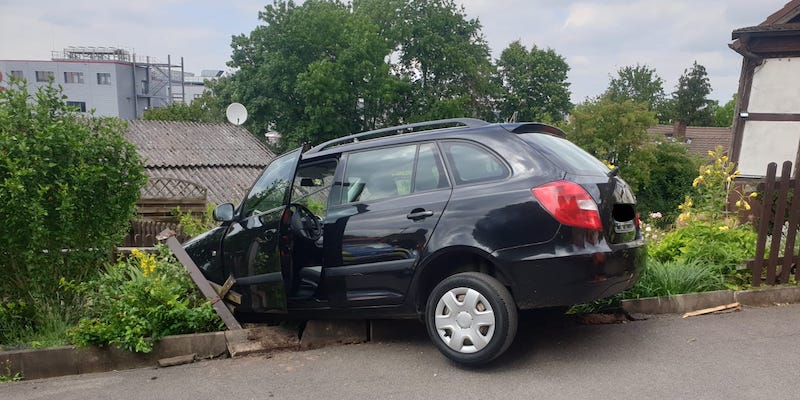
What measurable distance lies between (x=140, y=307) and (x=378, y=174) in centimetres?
236

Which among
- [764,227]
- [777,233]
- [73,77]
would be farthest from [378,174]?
[73,77]

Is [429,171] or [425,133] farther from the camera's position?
[425,133]

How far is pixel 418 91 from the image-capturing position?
1800 inches

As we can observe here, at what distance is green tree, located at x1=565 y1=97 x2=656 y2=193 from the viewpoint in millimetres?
40031

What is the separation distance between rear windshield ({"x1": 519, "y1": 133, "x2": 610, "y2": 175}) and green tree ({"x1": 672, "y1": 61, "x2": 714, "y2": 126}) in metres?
75.6

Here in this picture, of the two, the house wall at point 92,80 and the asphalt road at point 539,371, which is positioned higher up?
the house wall at point 92,80

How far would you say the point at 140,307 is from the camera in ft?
17.1

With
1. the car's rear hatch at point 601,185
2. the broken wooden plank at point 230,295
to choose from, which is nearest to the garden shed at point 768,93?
the car's rear hatch at point 601,185

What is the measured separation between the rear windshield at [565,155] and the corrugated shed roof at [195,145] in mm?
20168

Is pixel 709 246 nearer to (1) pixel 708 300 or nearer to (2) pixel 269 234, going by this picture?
(1) pixel 708 300

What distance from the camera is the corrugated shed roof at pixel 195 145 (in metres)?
23.2

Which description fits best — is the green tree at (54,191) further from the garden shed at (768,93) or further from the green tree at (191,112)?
the green tree at (191,112)

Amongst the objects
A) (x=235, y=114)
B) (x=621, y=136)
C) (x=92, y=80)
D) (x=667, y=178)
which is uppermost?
(x=92, y=80)

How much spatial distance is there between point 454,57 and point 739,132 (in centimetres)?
3408
